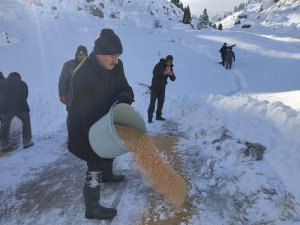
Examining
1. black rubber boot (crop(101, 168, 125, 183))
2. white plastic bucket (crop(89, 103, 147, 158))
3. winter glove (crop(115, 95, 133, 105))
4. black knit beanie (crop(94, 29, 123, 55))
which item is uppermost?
black knit beanie (crop(94, 29, 123, 55))

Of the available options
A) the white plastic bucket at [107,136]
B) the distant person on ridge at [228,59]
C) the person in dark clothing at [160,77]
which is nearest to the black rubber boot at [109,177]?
the white plastic bucket at [107,136]

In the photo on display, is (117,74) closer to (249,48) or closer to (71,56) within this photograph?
(71,56)

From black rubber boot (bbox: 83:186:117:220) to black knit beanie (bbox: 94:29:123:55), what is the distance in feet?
4.88

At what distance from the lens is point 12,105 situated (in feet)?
24.2

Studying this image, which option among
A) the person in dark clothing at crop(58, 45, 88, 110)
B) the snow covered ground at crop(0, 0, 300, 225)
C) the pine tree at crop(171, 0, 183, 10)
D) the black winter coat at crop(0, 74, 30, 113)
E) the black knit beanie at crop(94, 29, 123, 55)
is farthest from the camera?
the pine tree at crop(171, 0, 183, 10)

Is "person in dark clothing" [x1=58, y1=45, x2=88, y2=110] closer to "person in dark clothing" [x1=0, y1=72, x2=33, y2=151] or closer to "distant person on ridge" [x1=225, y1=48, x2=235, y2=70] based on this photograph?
"person in dark clothing" [x1=0, y1=72, x2=33, y2=151]

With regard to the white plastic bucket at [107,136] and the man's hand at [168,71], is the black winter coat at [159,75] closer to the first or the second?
the man's hand at [168,71]

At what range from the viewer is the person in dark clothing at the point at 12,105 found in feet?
24.0

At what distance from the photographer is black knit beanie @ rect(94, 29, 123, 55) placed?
3.79 metres

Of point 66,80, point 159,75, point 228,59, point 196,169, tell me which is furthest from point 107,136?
point 228,59

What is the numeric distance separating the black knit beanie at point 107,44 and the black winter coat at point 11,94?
4.06 m

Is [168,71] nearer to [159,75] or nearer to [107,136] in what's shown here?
[159,75]

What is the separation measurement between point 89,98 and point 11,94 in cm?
400

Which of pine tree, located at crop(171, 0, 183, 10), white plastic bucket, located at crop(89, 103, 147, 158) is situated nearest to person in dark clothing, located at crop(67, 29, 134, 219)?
white plastic bucket, located at crop(89, 103, 147, 158)
